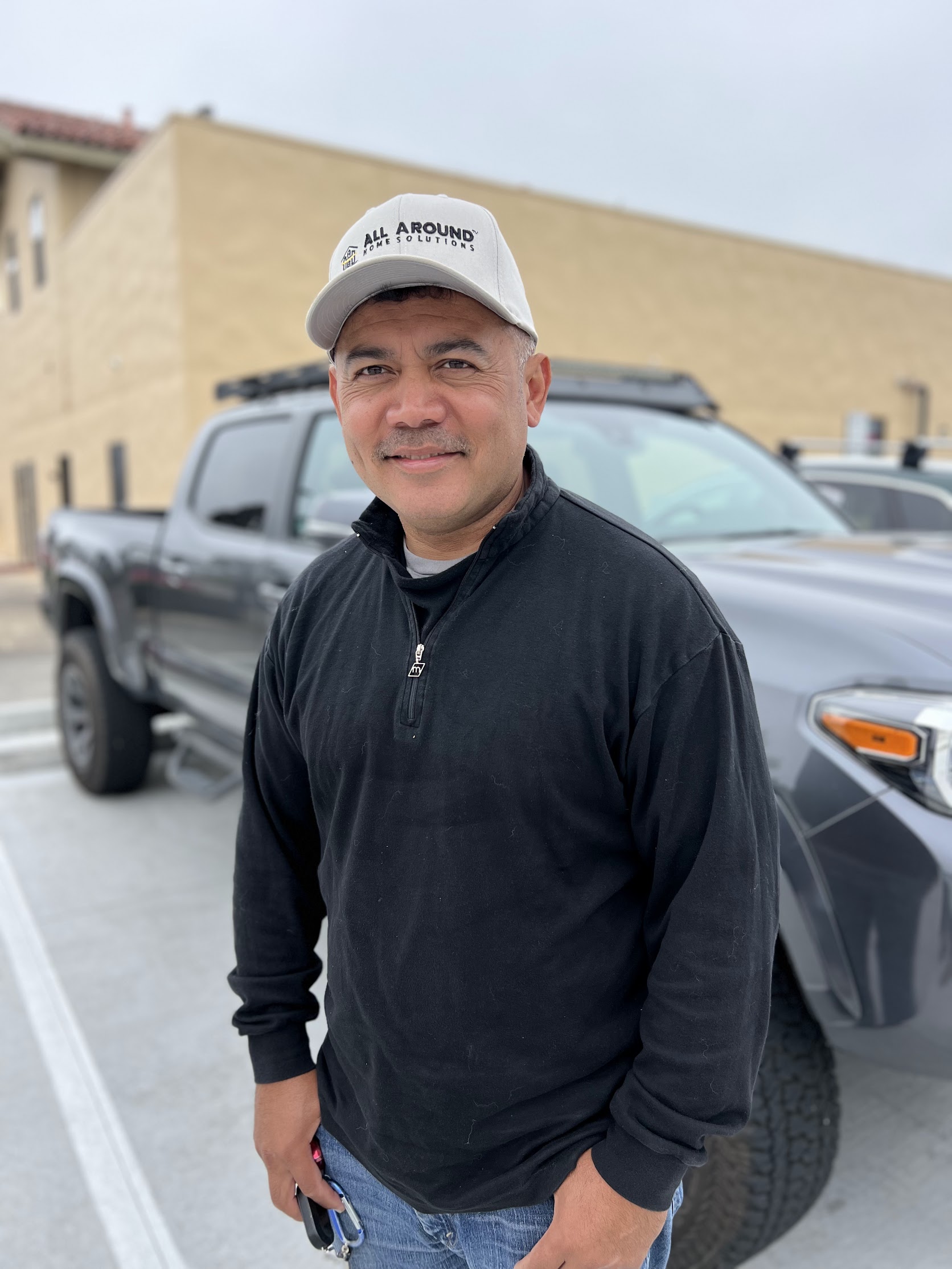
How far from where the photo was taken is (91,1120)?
268 centimetres

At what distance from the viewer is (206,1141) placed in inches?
102

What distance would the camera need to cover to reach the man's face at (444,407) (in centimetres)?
123

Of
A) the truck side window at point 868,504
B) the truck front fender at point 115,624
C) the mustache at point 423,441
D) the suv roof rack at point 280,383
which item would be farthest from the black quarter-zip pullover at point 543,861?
the truck side window at point 868,504

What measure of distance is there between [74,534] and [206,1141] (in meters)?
3.50

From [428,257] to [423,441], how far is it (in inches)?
8.3

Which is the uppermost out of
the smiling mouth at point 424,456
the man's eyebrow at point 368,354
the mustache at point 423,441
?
the man's eyebrow at point 368,354

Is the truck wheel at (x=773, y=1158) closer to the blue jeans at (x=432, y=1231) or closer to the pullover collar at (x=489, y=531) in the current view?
the blue jeans at (x=432, y=1231)

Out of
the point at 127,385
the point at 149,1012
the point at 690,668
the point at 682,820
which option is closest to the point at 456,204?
the point at 690,668

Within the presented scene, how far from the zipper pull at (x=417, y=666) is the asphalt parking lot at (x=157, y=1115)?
1.66 metres

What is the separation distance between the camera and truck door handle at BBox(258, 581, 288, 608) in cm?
350

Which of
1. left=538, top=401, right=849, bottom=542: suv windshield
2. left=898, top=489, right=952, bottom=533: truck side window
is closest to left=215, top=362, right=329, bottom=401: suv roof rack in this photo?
left=538, top=401, right=849, bottom=542: suv windshield

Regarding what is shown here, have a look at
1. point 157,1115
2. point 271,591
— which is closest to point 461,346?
point 157,1115

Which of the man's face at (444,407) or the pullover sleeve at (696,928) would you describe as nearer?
the pullover sleeve at (696,928)

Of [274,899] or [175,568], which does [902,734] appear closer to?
[274,899]
